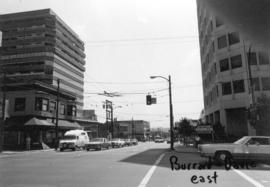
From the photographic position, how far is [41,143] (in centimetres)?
4062

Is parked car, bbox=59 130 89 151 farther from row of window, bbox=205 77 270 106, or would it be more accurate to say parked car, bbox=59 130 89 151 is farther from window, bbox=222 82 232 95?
window, bbox=222 82 232 95

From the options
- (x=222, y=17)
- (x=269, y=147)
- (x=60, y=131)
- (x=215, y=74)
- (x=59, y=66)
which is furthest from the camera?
(x=59, y=66)

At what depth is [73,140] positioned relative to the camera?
35.9m

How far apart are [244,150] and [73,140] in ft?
81.7

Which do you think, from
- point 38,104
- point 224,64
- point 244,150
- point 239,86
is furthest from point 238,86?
point 38,104

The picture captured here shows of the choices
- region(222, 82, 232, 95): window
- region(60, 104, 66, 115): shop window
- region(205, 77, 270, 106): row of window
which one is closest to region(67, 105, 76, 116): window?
Answer: region(60, 104, 66, 115): shop window

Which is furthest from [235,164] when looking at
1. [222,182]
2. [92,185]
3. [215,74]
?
[215,74]

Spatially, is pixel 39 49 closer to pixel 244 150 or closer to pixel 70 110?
pixel 70 110

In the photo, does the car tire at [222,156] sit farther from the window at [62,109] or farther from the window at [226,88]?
the window at [62,109]

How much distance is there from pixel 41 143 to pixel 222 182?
1392 inches

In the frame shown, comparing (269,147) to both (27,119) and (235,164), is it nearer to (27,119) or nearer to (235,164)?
(235,164)

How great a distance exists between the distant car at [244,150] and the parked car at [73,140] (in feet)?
75.4

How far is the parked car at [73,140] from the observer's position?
34938 millimetres

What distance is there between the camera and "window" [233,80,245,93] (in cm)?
3466
